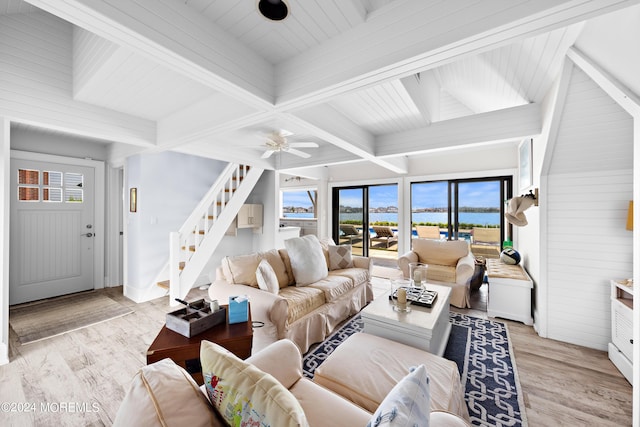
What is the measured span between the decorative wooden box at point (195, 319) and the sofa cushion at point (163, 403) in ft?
2.31

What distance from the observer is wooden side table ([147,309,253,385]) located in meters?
1.33

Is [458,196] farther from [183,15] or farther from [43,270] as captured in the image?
[43,270]

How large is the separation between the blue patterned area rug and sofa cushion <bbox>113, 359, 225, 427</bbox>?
57.3 inches

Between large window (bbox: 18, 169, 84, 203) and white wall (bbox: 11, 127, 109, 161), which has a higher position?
white wall (bbox: 11, 127, 109, 161)

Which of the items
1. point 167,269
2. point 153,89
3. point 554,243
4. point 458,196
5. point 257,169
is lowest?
point 167,269

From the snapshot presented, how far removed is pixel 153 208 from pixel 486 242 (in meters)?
5.82

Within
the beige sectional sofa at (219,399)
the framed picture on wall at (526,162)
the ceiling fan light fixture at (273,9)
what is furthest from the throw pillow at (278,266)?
the framed picture on wall at (526,162)

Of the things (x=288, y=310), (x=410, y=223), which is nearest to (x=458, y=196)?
(x=410, y=223)

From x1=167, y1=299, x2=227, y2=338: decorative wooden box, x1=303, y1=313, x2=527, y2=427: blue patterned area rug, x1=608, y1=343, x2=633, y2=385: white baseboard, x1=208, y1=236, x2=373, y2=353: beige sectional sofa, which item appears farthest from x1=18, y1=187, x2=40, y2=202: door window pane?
x1=608, y1=343, x2=633, y2=385: white baseboard

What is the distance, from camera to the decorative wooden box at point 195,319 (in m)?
1.49

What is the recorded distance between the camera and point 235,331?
159 centimetres

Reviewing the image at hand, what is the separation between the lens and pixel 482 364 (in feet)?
7.22

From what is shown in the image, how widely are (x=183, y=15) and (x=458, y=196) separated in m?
5.01

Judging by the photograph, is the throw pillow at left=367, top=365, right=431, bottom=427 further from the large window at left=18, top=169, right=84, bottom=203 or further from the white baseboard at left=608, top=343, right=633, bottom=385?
the large window at left=18, top=169, right=84, bottom=203
